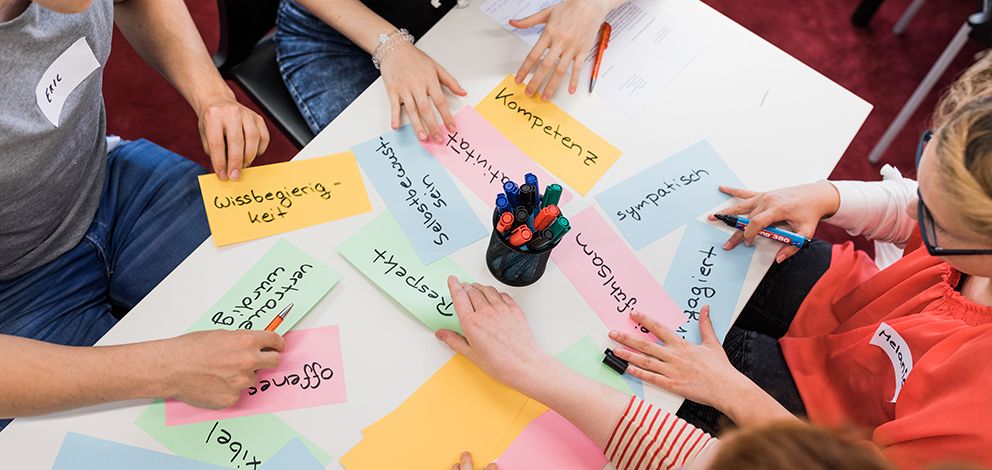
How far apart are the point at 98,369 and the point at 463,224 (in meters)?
0.51

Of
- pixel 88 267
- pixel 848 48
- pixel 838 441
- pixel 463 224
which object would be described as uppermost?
pixel 838 441

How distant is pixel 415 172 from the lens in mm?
1044

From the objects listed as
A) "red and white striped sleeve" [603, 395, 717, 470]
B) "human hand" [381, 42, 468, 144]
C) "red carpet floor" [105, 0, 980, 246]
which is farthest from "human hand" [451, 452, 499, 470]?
"red carpet floor" [105, 0, 980, 246]

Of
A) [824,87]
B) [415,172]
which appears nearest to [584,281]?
[415,172]

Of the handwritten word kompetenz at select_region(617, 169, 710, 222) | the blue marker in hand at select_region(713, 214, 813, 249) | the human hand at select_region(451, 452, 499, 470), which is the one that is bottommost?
the human hand at select_region(451, 452, 499, 470)

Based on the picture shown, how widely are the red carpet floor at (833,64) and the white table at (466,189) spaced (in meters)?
0.95

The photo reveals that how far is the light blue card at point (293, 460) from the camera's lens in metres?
0.83

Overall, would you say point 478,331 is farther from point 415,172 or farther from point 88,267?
point 88,267

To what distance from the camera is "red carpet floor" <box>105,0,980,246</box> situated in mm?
1990

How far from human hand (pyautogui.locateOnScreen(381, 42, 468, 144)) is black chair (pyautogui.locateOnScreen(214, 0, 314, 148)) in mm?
315

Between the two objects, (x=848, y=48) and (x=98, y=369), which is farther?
(x=848, y=48)

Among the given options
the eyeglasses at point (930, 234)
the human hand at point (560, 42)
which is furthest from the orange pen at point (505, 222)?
the eyeglasses at point (930, 234)

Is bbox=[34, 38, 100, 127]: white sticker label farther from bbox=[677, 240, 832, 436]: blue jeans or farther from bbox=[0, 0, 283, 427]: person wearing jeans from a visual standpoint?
bbox=[677, 240, 832, 436]: blue jeans

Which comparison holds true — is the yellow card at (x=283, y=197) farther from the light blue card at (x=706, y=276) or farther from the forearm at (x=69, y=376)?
the light blue card at (x=706, y=276)
